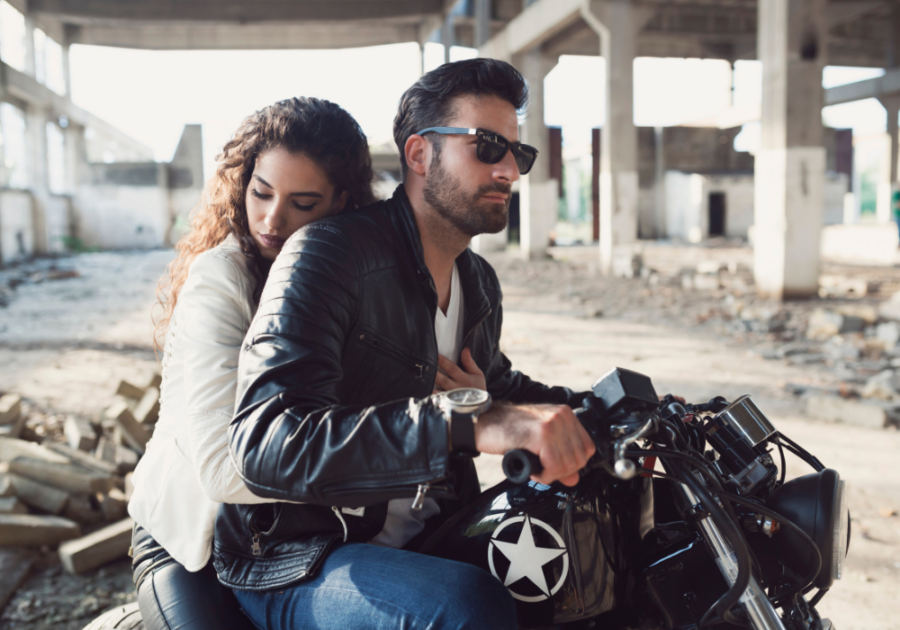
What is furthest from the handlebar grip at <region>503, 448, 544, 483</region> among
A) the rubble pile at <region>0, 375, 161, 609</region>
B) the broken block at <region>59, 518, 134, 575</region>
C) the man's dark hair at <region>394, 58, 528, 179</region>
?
the rubble pile at <region>0, 375, 161, 609</region>

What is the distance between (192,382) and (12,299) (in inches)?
562

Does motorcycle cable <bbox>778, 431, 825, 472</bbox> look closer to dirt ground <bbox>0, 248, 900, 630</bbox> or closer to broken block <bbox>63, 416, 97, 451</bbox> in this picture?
dirt ground <bbox>0, 248, 900, 630</bbox>

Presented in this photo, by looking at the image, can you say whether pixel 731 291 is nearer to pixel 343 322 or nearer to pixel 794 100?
pixel 794 100

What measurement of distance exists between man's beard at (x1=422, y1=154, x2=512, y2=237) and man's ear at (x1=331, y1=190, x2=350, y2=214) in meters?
0.44

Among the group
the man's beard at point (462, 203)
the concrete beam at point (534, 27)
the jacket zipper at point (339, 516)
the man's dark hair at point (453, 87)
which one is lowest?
the jacket zipper at point (339, 516)

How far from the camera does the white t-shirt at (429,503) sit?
1773mm

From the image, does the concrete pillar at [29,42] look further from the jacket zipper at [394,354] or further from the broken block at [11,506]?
the jacket zipper at [394,354]

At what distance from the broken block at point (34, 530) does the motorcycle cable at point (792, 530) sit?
336cm

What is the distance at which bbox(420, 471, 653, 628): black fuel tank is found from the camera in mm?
1410

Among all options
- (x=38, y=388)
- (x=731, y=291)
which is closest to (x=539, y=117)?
(x=731, y=291)

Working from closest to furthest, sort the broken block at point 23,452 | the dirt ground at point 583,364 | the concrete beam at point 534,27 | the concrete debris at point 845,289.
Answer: the dirt ground at point 583,364
the broken block at point 23,452
the concrete debris at point 845,289
the concrete beam at point 534,27

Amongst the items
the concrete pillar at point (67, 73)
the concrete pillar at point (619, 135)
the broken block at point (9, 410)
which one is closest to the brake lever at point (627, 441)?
the broken block at point (9, 410)

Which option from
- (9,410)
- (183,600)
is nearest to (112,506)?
(9,410)

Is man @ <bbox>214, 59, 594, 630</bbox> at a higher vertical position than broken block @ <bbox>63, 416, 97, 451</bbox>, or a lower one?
higher
